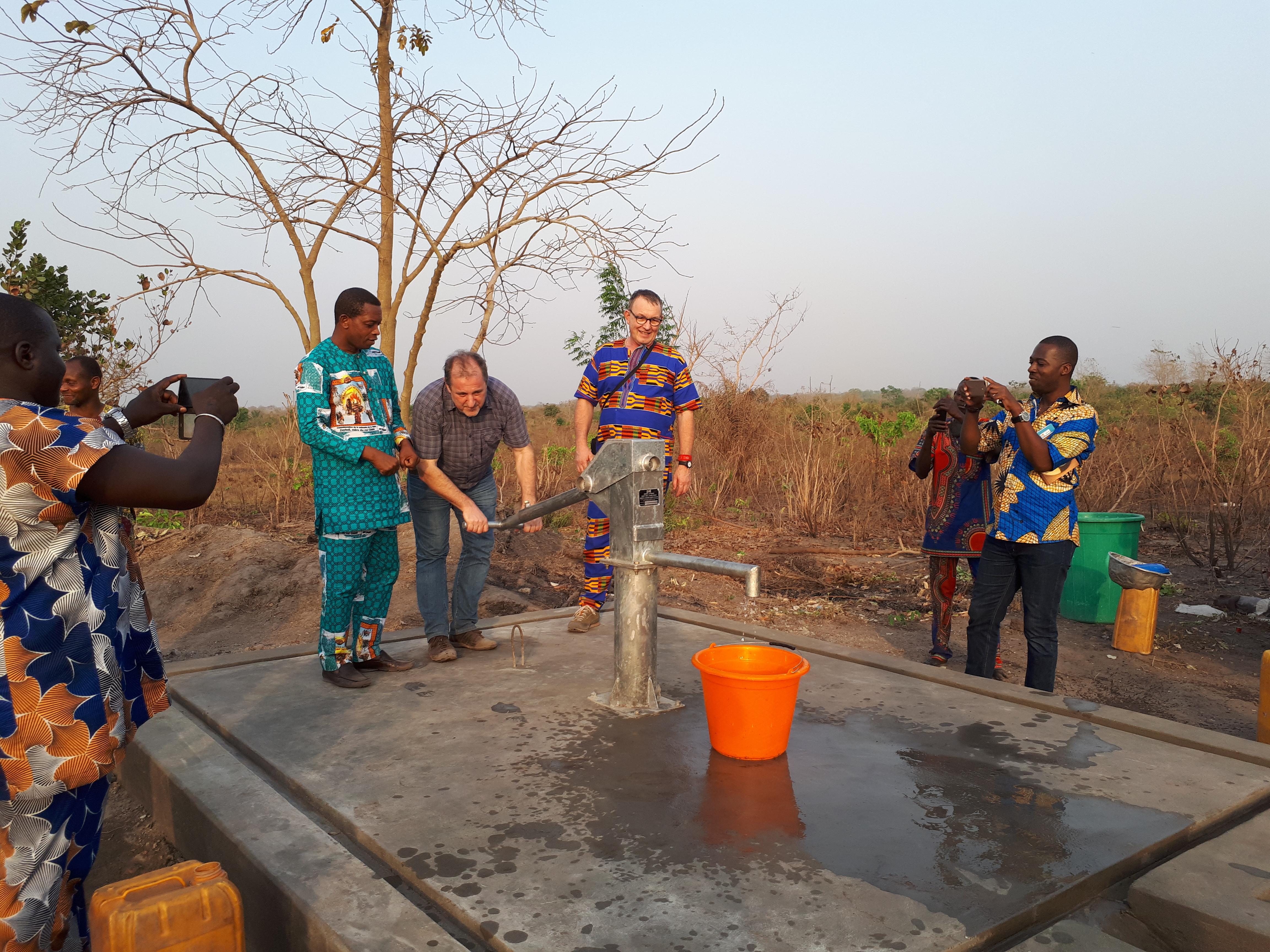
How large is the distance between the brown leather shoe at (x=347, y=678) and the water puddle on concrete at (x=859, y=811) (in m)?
0.95

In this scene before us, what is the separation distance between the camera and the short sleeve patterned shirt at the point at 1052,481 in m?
3.48

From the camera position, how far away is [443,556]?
396 cm

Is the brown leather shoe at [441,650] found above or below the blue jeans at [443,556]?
below

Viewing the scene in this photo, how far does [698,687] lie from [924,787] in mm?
1108

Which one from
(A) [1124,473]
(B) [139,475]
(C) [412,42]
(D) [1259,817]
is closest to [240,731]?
(B) [139,475]

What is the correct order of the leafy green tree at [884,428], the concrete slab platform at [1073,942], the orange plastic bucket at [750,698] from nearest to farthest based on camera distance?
the concrete slab platform at [1073,942], the orange plastic bucket at [750,698], the leafy green tree at [884,428]

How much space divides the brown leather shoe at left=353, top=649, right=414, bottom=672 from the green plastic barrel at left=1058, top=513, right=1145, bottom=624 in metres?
4.20

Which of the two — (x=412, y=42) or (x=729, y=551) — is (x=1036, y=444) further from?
(x=412, y=42)

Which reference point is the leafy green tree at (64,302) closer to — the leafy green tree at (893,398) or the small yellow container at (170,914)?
the small yellow container at (170,914)

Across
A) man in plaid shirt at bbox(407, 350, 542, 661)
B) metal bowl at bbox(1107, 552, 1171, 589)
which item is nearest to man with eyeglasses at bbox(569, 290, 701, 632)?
man in plaid shirt at bbox(407, 350, 542, 661)

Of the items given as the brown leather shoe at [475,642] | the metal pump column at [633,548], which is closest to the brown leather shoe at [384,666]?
the brown leather shoe at [475,642]

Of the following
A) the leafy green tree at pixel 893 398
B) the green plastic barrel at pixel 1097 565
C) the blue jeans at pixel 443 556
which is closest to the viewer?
the blue jeans at pixel 443 556

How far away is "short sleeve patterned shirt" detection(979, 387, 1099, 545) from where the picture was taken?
11.4 ft

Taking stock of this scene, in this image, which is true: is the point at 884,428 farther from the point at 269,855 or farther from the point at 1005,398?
the point at 269,855
